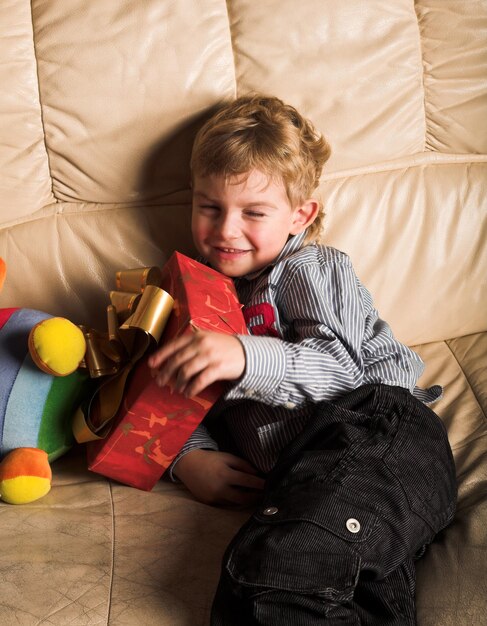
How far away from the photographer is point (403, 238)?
4.98 feet

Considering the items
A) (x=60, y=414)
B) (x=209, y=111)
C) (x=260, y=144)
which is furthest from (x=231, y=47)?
Answer: (x=60, y=414)

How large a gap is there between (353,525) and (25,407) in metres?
0.54

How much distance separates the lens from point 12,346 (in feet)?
3.92

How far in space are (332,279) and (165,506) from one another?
0.46m

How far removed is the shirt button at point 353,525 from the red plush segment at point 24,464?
48 centimetres

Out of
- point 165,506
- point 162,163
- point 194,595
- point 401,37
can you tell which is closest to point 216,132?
point 162,163

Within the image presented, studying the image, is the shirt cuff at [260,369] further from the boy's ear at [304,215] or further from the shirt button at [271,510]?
the boy's ear at [304,215]

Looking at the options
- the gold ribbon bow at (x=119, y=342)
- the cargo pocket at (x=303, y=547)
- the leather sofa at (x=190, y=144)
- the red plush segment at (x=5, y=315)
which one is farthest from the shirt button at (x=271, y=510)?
the red plush segment at (x=5, y=315)

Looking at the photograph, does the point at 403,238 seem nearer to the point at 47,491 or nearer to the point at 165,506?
the point at 165,506

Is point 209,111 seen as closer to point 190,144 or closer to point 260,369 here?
point 190,144

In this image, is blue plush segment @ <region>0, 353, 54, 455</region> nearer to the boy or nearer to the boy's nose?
the boy

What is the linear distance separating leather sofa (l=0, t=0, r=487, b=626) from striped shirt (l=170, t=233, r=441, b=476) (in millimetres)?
133

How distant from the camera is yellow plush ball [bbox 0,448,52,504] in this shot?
3.73 ft

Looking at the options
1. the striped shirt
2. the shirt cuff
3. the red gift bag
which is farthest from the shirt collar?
the shirt cuff
